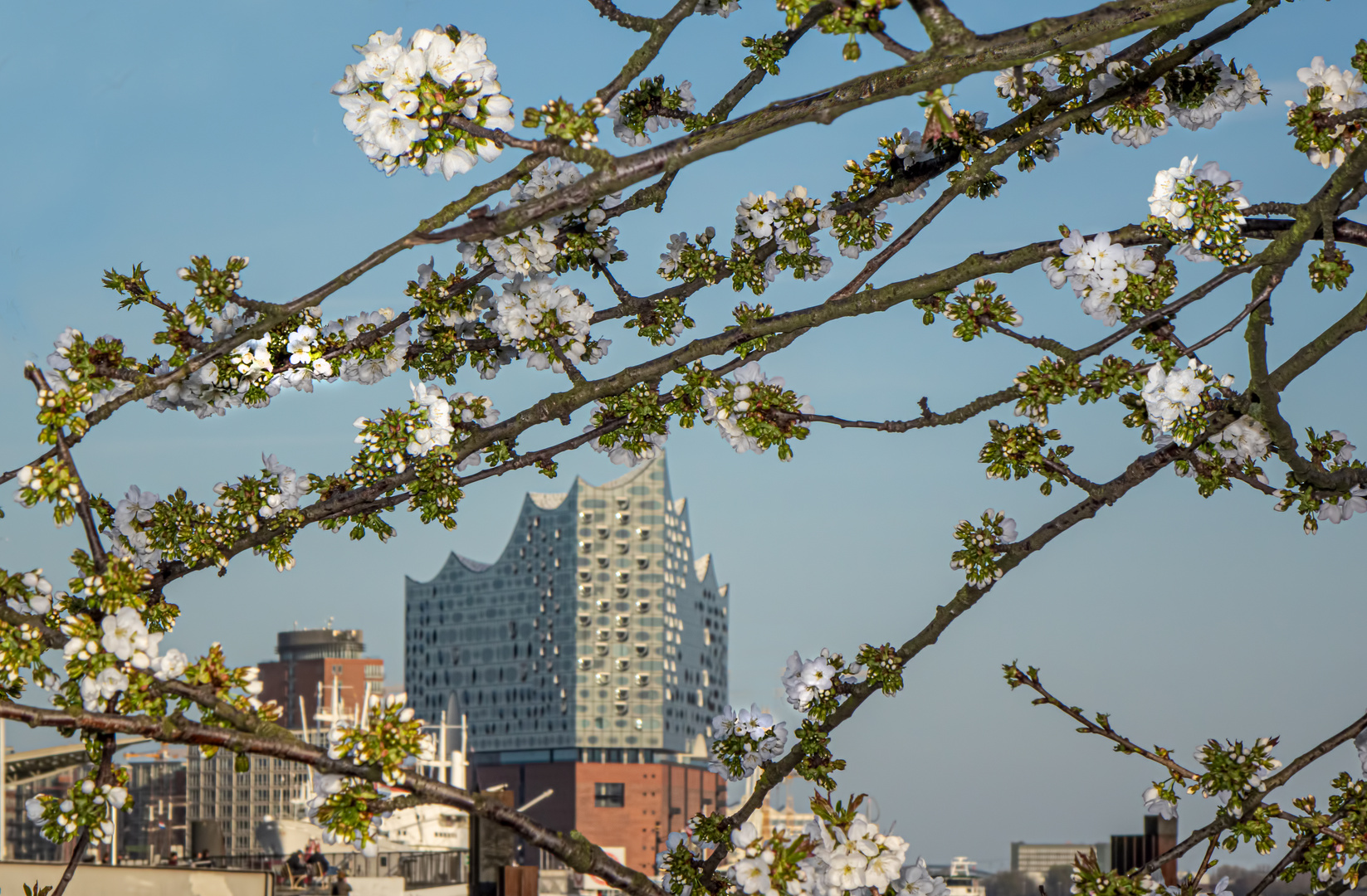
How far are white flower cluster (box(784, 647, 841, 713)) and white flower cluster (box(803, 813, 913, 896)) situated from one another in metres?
1.08

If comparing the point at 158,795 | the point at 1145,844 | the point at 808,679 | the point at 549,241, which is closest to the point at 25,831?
the point at 158,795

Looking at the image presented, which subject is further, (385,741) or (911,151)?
(911,151)

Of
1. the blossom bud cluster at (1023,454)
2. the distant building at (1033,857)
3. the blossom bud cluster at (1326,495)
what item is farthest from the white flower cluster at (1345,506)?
the distant building at (1033,857)

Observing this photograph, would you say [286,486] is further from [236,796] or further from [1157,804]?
[236,796]

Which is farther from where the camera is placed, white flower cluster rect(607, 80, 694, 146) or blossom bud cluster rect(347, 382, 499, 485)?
white flower cluster rect(607, 80, 694, 146)

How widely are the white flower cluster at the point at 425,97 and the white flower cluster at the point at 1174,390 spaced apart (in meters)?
1.39

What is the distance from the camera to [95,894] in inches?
314

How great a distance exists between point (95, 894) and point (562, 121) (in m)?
7.55

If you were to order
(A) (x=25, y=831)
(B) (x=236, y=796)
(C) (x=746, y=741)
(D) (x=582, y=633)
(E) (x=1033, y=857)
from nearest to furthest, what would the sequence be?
(C) (x=746, y=741), (E) (x=1033, y=857), (B) (x=236, y=796), (A) (x=25, y=831), (D) (x=582, y=633)

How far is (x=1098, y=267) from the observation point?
2.76 meters

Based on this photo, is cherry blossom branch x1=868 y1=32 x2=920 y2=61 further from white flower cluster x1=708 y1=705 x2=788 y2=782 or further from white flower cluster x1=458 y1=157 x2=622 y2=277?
white flower cluster x1=708 y1=705 x2=788 y2=782

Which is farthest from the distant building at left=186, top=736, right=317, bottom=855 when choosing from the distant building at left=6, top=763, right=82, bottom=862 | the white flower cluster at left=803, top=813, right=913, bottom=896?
the white flower cluster at left=803, top=813, right=913, bottom=896

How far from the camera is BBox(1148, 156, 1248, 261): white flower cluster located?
268 centimetres

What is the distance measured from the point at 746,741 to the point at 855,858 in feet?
4.34
